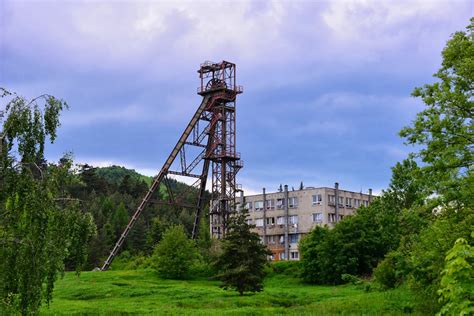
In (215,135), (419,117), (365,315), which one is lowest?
(365,315)

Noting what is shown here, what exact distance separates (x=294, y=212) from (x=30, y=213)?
72.0 metres

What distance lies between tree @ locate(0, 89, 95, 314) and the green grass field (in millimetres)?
14466

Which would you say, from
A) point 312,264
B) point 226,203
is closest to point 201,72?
point 226,203

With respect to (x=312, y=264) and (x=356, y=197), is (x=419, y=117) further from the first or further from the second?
(x=356, y=197)

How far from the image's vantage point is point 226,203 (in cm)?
7100

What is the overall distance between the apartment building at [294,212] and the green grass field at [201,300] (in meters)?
30.8

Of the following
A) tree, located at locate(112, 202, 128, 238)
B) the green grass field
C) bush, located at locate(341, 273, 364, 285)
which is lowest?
the green grass field

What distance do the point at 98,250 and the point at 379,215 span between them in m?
45.8

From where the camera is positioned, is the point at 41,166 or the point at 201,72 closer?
the point at 41,166

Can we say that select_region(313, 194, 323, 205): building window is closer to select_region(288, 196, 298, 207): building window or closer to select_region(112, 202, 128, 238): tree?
select_region(288, 196, 298, 207): building window

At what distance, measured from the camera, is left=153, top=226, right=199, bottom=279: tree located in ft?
191

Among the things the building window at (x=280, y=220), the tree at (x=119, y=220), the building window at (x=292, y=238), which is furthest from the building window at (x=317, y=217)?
the tree at (x=119, y=220)

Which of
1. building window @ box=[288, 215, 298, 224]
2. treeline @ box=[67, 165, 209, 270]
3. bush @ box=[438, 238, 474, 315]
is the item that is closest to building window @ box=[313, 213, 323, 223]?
building window @ box=[288, 215, 298, 224]

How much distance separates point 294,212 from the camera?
87125 millimetres
